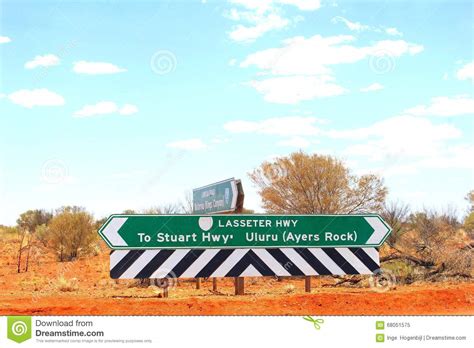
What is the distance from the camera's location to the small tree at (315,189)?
24.8 m

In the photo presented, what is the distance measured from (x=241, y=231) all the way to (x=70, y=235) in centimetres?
1783

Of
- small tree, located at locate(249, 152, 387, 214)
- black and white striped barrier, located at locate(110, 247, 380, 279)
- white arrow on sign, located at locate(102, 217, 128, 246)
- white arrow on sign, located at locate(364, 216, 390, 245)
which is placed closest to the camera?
white arrow on sign, located at locate(102, 217, 128, 246)

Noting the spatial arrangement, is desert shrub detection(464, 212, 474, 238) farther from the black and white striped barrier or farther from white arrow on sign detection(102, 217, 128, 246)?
white arrow on sign detection(102, 217, 128, 246)

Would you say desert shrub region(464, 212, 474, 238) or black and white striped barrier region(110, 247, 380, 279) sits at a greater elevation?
desert shrub region(464, 212, 474, 238)

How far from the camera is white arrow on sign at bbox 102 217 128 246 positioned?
10945 mm

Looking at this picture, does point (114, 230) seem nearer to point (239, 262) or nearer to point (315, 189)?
point (239, 262)

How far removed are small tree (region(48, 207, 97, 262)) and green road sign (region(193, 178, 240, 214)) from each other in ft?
49.0

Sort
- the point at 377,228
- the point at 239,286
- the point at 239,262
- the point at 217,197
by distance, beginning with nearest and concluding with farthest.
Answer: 1. the point at 239,262
2. the point at 377,228
3. the point at 239,286
4. the point at 217,197

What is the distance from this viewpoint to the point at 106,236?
35.9 feet

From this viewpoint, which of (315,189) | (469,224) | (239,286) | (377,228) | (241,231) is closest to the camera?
(241,231)

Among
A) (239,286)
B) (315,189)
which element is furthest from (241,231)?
(315,189)

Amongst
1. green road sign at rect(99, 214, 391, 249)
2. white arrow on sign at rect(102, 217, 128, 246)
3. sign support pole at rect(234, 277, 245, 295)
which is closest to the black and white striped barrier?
green road sign at rect(99, 214, 391, 249)

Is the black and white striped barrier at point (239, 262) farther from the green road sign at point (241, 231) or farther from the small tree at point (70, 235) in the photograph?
the small tree at point (70, 235)

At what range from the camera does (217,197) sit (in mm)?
12766
